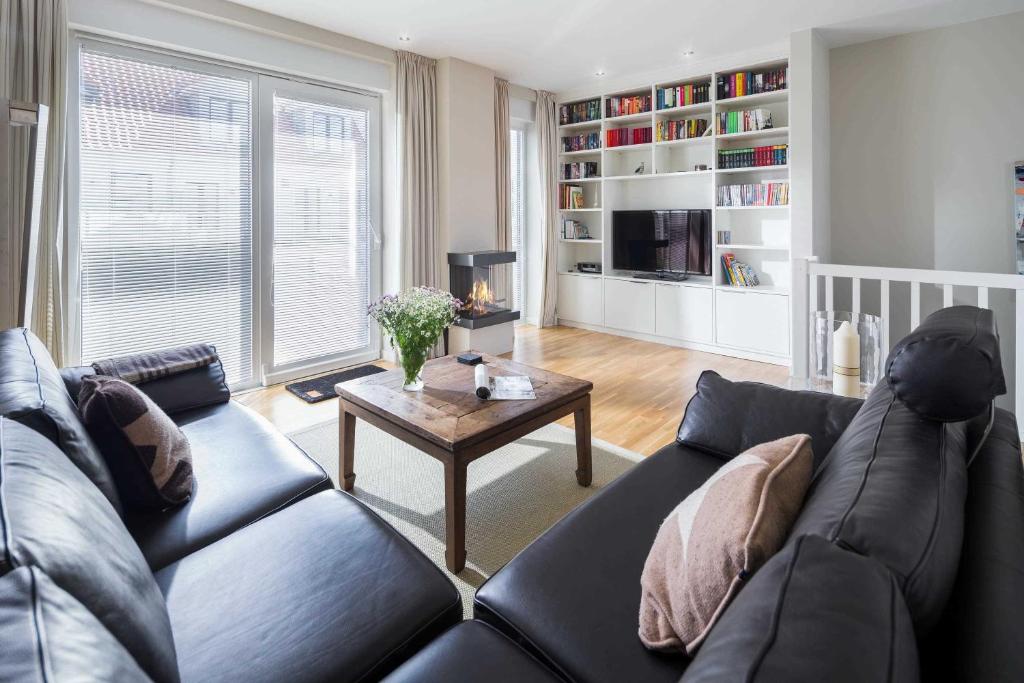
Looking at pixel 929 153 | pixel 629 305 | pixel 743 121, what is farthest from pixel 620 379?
pixel 929 153

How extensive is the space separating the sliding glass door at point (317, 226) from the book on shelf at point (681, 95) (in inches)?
104

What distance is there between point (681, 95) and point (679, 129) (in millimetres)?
291

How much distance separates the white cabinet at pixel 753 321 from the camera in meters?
4.75

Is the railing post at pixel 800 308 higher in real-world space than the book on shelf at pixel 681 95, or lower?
lower

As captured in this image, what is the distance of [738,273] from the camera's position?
5.12 metres

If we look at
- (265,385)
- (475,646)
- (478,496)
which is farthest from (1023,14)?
(265,385)

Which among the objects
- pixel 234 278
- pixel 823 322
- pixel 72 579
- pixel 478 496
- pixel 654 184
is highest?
pixel 654 184

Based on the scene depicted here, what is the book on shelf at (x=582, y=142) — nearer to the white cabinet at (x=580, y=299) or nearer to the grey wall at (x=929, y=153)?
the white cabinet at (x=580, y=299)

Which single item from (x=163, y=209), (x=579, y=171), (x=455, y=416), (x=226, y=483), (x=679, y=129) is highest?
(x=679, y=129)

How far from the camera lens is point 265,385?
13.6ft

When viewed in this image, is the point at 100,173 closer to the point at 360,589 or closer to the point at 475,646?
the point at 360,589

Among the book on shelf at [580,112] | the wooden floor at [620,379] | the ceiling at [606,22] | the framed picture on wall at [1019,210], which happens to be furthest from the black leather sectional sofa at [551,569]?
the book on shelf at [580,112]

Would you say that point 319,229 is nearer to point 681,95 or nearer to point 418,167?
point 418,167

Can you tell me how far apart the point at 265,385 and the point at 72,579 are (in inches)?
142
